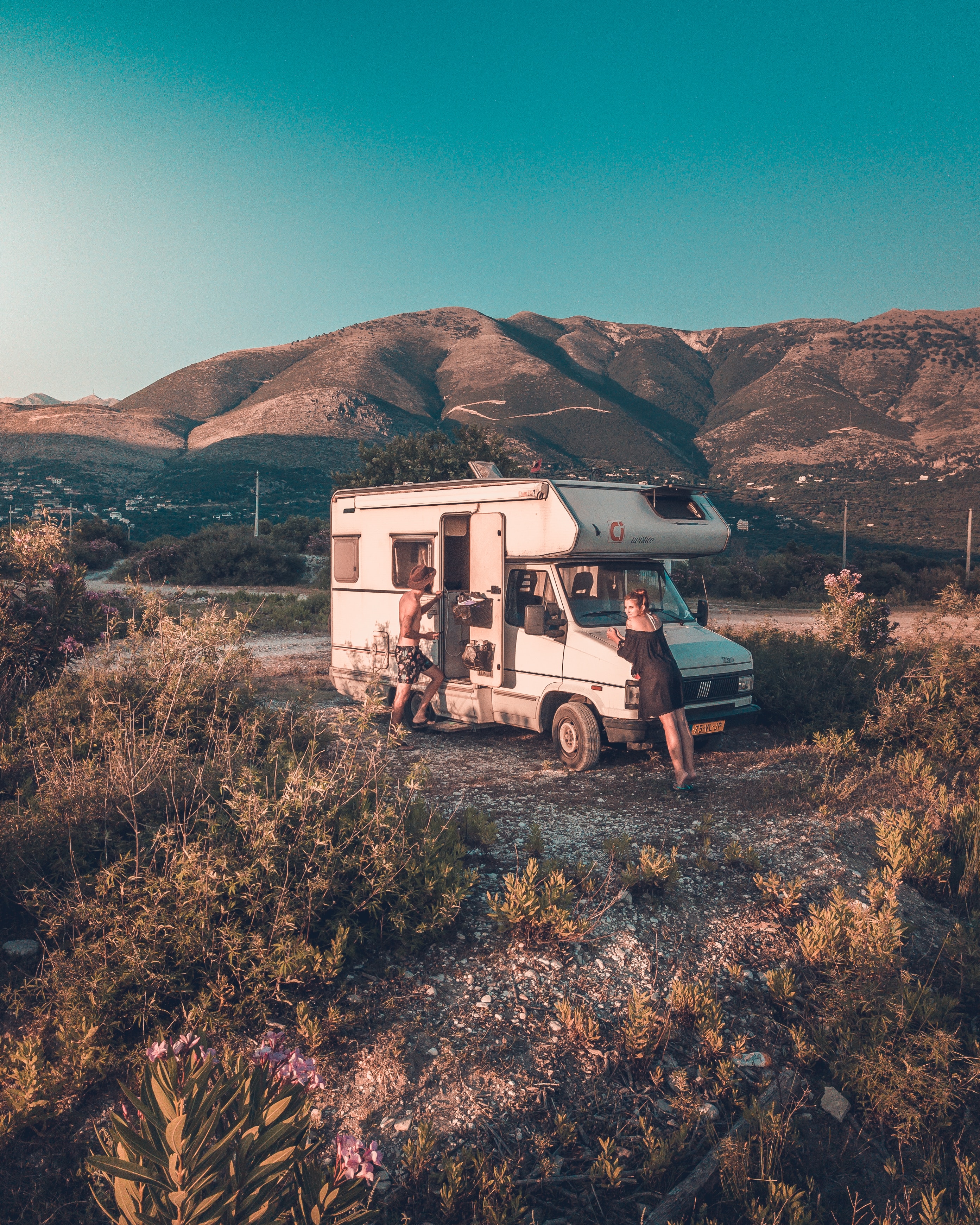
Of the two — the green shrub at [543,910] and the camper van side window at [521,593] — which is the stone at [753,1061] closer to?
the green shrub at [543,910]

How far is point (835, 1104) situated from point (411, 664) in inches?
233

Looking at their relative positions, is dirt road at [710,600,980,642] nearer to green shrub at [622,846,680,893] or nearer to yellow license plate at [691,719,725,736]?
yellow license plate at [691,719,725,736]

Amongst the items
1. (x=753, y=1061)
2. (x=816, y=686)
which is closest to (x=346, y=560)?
(x=816, y=686)

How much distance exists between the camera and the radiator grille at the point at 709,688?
7.60 m

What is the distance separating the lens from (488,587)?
28.0 ft

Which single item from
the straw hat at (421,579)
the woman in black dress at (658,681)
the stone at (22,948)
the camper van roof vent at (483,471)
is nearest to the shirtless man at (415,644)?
the straw hat at (421,579)

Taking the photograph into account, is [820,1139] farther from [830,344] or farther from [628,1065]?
[830,344]

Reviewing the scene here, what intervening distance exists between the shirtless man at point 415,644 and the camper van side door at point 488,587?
46 centimetres

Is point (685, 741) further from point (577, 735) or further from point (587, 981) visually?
point (587, 981)

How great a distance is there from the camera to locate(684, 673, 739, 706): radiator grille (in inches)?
299

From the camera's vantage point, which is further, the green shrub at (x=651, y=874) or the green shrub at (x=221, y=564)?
the green shrub at (x=221, y=564)

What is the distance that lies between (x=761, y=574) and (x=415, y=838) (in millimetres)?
27824

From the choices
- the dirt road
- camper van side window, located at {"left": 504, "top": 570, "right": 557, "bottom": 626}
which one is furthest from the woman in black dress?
the dirt road

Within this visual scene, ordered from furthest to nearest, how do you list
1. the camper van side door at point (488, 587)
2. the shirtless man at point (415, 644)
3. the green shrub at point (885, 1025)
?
the shirtless man at point (415, 644), the camper van side door at point (488, 587), the green shrub at point (885, 1025)
